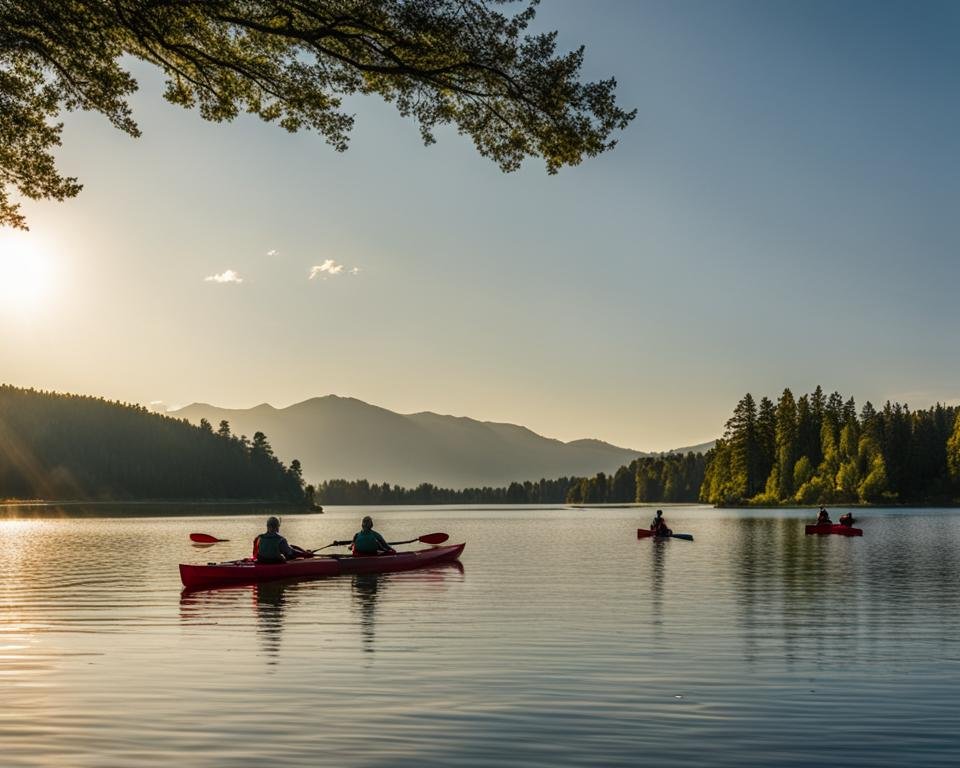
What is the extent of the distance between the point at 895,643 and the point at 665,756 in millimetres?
11222

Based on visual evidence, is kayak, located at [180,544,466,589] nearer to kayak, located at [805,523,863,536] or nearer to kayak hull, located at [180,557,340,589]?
kayak hull, located at [180,557,340,589]

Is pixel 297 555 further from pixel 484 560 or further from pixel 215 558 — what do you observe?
pixel 215 558

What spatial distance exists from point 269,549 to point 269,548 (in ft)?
0.17

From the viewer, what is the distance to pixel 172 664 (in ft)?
58.1

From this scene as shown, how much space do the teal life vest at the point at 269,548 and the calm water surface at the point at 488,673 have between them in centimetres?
117

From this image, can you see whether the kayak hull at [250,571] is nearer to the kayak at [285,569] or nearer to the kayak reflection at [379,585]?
the kayak at [285,569]

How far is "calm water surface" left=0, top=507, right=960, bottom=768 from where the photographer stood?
11.3 metres

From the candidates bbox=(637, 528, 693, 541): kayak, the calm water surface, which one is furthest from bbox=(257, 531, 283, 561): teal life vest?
bbox=(637, 528, 693, 541): kayak

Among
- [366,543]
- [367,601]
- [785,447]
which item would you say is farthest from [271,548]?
[785,447]

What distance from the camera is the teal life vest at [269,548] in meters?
35.3

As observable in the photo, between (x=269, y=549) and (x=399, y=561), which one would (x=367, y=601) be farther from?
(x=399, y=561)

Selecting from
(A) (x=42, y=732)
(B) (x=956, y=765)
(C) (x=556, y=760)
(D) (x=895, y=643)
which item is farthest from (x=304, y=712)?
(D) (x=895, y=643)

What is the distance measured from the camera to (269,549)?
35.4 m

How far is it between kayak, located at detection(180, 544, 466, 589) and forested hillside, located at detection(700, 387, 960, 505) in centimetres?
14582
